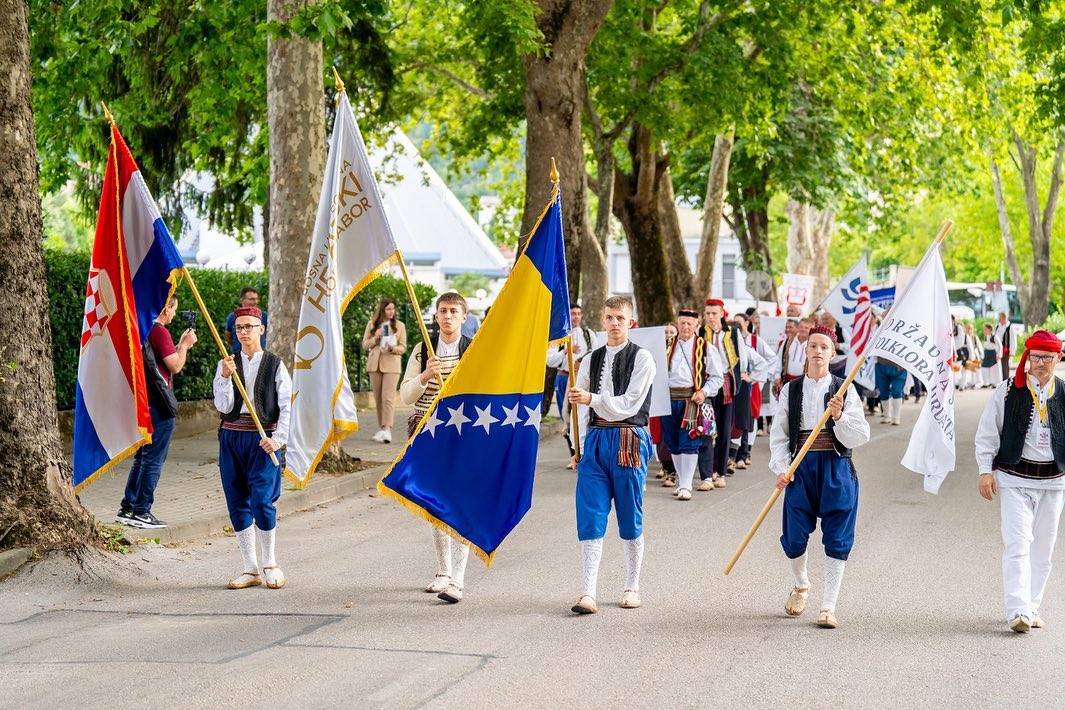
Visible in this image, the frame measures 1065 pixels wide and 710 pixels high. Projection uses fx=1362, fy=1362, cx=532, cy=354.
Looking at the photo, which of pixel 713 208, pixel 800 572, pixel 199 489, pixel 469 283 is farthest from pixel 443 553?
pixel 469 283

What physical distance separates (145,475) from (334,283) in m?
2.42

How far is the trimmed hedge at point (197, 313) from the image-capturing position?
1494 cm

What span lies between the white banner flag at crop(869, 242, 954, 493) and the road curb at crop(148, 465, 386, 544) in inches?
221

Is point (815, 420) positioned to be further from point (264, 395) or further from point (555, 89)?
point (555, 89)

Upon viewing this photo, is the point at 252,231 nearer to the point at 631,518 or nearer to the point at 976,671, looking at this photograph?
the point at 631,518

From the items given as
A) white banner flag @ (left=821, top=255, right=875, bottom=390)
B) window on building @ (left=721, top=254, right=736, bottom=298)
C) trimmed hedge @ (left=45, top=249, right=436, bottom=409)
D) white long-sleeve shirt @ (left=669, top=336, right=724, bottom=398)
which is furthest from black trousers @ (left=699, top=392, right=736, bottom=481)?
window on building @ (left=721, top=254, right=736, bottom=298)

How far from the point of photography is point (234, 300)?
19.2 meters

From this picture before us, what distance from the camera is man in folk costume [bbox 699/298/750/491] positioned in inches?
566

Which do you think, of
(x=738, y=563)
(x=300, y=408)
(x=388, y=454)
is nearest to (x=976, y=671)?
(x=738, y=563)

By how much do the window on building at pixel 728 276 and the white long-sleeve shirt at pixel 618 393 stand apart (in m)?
73.0

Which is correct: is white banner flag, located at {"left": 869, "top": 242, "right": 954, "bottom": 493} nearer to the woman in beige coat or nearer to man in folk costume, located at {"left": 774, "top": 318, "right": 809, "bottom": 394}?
man in folk costume, located at {"left": 774, "top": 318, "right": 809, "bottom": 394}

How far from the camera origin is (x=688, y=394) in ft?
45.6

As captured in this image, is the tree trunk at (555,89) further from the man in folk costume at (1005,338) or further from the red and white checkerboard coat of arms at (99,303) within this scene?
the man in folk costume at (1005,338)

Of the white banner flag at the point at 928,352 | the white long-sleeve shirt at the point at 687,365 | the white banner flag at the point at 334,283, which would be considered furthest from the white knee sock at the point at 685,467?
the white banner flag at the point at 928,352
